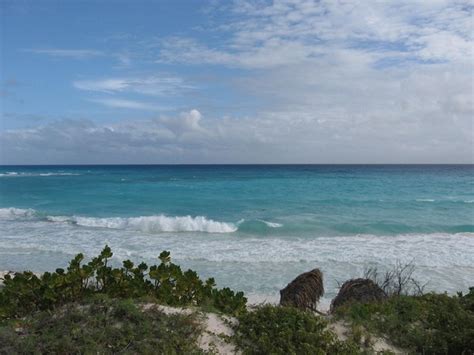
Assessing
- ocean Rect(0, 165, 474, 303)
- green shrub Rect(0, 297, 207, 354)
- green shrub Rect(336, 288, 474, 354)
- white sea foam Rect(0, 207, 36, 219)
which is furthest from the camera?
white sea foam Rect(0, 207, 36, 219)

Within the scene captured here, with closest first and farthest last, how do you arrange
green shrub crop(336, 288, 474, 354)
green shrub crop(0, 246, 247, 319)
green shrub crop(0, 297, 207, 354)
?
green shrub crop(0, 297, 207, 354), green shrub crop(336, 288, 474, 354), green shrub crop(0, 246, 247, 319)

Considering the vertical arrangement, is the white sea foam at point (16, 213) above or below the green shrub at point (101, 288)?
below

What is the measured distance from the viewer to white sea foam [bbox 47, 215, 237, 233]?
21172mm

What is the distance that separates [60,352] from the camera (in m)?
4.25

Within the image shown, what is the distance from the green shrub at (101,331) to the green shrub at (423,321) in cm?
226

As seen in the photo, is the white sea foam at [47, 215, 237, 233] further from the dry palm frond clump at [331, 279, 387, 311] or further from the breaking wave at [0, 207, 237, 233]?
the dry palm frond clump at [331, 279, 387, 311]

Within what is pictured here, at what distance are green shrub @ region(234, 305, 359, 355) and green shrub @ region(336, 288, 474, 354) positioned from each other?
0.72 m

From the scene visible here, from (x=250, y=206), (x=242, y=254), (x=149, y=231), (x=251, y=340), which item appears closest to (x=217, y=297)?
(x=251, y=340)

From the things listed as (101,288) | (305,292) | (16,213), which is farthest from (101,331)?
(16,213)

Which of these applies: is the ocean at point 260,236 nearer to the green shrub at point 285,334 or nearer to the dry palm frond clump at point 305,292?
the dry palm frond clump at point 305,292

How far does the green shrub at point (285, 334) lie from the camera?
14.8 feet

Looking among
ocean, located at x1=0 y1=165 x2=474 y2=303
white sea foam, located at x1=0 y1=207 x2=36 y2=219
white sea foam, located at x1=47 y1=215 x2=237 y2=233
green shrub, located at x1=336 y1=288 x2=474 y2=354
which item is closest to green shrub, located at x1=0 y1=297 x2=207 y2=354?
green shrub, located at x1=336 y1=288 x2=474 y2=354

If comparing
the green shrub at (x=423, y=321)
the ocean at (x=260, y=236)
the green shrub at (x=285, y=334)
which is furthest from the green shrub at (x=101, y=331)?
the ocean at (x=260, y=236)

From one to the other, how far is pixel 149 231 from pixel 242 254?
7.38 metres
